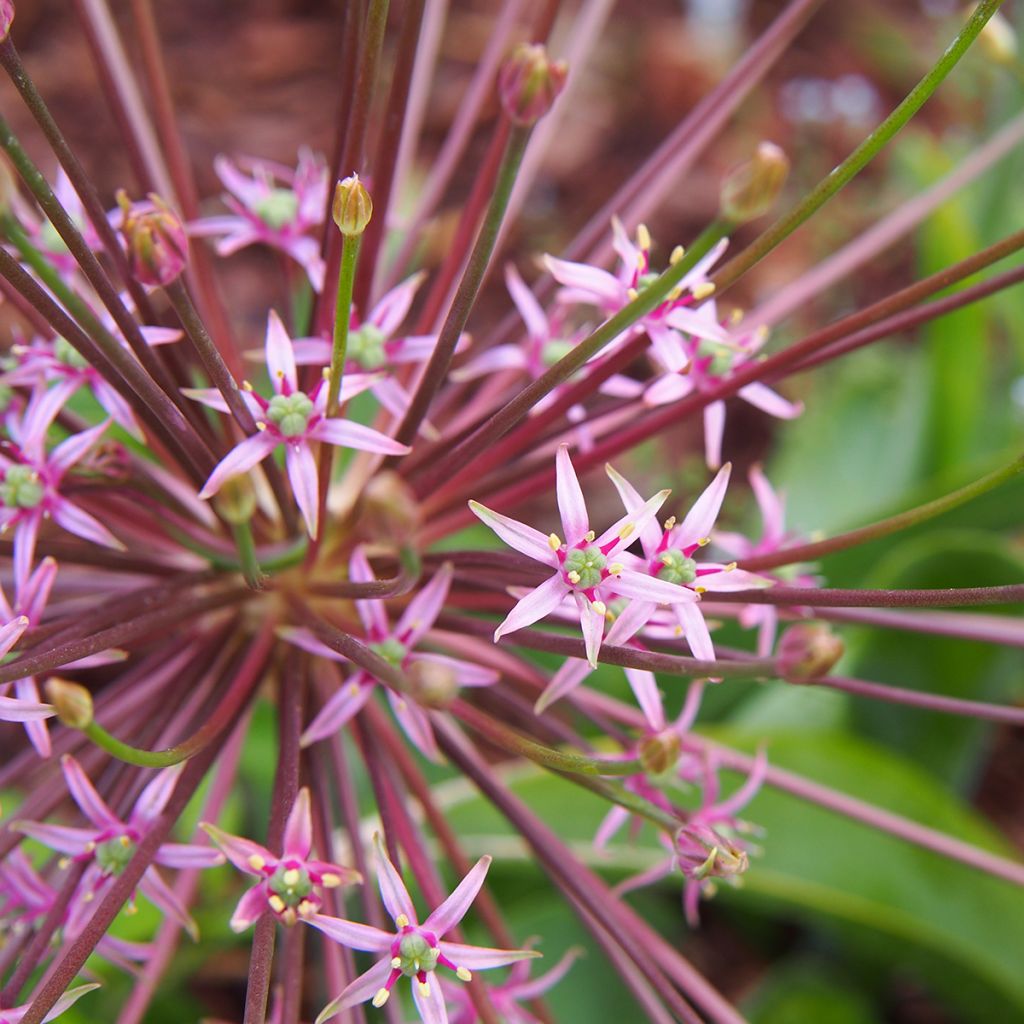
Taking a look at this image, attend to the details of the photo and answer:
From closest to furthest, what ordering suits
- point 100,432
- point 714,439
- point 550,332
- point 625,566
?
point 625,566 < point 100,432 < point 714,439 < point 550,332

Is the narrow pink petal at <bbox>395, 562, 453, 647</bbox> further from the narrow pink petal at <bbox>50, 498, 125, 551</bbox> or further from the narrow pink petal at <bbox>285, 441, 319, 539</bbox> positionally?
the narrow pink petal at <bbox>50, 498, 125, 551</bbox>

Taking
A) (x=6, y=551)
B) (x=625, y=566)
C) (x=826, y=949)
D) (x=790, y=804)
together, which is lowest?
(x=826, y=949)

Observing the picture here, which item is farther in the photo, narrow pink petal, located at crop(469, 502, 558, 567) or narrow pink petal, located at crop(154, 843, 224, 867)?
narrow pink petal, located at crop(154, 843, 224, 867)

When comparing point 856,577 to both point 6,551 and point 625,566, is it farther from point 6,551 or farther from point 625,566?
point 6,551

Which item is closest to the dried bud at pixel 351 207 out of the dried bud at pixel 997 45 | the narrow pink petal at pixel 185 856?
the narrow pink petal at pixel 185 856

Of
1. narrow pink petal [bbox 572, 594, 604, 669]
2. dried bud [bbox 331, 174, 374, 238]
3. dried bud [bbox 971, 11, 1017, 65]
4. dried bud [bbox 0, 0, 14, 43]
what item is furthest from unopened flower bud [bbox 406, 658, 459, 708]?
dried bud [bbox 971, 11, 1017, 65]

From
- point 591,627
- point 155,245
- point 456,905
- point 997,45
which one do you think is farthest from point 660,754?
point 997,45

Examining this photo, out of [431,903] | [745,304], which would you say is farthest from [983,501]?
[745,304]
